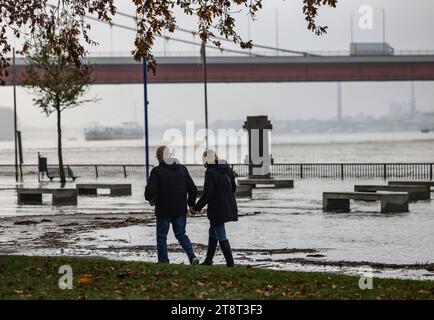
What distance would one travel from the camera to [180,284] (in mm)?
11617

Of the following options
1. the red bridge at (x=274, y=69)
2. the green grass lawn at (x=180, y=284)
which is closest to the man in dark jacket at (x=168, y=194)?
the green grass lawn at (x=180, y=284)

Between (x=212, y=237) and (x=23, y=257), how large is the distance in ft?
9.25

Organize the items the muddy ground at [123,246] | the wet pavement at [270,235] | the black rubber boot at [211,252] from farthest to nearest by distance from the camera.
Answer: the wet pavement at [270,235]
the muddy ground at [123,246]
the black rubber boot at [211,252]

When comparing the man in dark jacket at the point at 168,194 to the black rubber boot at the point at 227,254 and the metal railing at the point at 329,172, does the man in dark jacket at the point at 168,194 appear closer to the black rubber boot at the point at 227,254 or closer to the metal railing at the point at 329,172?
the black rubber boot at the point at 227,254

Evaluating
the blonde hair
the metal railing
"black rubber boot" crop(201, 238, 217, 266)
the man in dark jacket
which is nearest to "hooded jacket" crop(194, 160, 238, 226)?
the blonde hair

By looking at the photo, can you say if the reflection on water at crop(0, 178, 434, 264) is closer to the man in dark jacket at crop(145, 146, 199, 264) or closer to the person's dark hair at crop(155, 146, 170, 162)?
the man in dark jacket at crop(145, 146, 199, 264)

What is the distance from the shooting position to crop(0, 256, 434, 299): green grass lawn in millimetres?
10859

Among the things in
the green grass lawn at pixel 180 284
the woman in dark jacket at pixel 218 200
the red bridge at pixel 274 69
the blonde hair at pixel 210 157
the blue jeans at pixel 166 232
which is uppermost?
the red bridge at pixel 274 69

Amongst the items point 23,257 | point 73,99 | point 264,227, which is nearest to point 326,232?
point 264,227

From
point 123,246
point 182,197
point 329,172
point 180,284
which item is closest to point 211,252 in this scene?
point 182,197

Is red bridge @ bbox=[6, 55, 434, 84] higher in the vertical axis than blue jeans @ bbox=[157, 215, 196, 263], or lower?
higher

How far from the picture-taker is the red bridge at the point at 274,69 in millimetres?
105750
